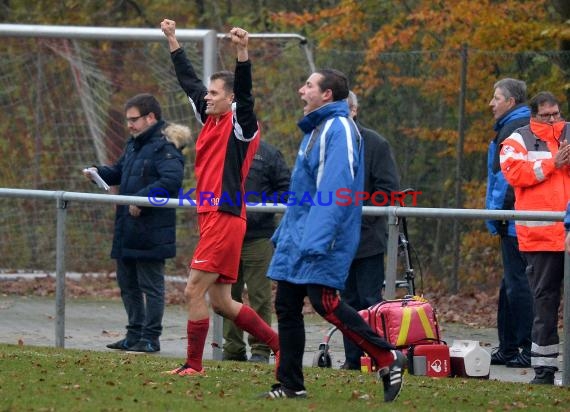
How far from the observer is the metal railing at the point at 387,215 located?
9.65 m

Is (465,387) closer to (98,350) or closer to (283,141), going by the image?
(98,350)

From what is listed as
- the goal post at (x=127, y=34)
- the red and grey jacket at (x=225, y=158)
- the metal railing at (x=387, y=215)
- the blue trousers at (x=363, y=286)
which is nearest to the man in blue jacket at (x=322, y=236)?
the red and grey jacket at (x=225, y=158)

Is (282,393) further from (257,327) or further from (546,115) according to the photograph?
(546,115)

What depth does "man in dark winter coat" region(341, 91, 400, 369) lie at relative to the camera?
1082 cm

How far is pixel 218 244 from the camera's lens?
9328 millimetres

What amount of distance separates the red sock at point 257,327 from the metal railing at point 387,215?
4.22 ft

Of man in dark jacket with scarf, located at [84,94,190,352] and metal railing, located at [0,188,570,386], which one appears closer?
metal railing, located at [0,188,570,386]

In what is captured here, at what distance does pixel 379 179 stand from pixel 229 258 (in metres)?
2.00

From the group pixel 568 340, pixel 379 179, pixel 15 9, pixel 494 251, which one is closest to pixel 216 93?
pixel 379 179

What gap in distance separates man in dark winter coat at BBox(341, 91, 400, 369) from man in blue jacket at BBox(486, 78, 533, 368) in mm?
1044

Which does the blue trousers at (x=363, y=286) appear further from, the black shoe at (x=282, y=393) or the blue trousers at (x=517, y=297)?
the black shoe at (x=282, y=393)

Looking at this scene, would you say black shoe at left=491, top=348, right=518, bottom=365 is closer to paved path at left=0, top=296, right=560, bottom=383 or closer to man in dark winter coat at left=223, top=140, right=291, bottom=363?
paved path at left=0, top=296, right=560, bottom=383

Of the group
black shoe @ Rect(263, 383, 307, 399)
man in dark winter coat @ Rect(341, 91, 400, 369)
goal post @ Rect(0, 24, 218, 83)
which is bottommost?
black shoe @ Rect(263, 383, 307, 399)

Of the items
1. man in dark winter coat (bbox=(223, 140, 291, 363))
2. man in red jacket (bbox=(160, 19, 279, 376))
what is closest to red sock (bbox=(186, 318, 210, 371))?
man in red jacket (bbox=(160, 19, 279, 376))
